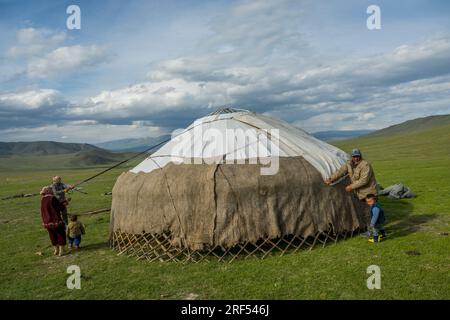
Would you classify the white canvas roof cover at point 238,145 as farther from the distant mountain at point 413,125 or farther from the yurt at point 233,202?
the distant mountain at point 413,125

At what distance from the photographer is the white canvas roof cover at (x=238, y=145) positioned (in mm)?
7727

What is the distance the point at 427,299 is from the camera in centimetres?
483

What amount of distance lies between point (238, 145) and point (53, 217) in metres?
4.38

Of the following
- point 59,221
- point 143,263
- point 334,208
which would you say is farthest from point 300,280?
point 59,221

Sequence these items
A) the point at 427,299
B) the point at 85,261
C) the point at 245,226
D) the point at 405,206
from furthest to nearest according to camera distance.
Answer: the point at 405,206, the point at 85,261, the point at 245,226, the point at 427,299

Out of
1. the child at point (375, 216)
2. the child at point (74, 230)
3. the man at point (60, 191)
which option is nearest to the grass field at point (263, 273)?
the child at point (375, 216)

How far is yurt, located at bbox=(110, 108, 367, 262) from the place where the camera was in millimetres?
6934

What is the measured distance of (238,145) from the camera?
310 inches

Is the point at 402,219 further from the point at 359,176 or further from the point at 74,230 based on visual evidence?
the point at 74,230

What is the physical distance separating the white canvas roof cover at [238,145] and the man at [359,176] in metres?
0.42

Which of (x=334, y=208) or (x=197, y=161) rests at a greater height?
(x=197, y=161)
